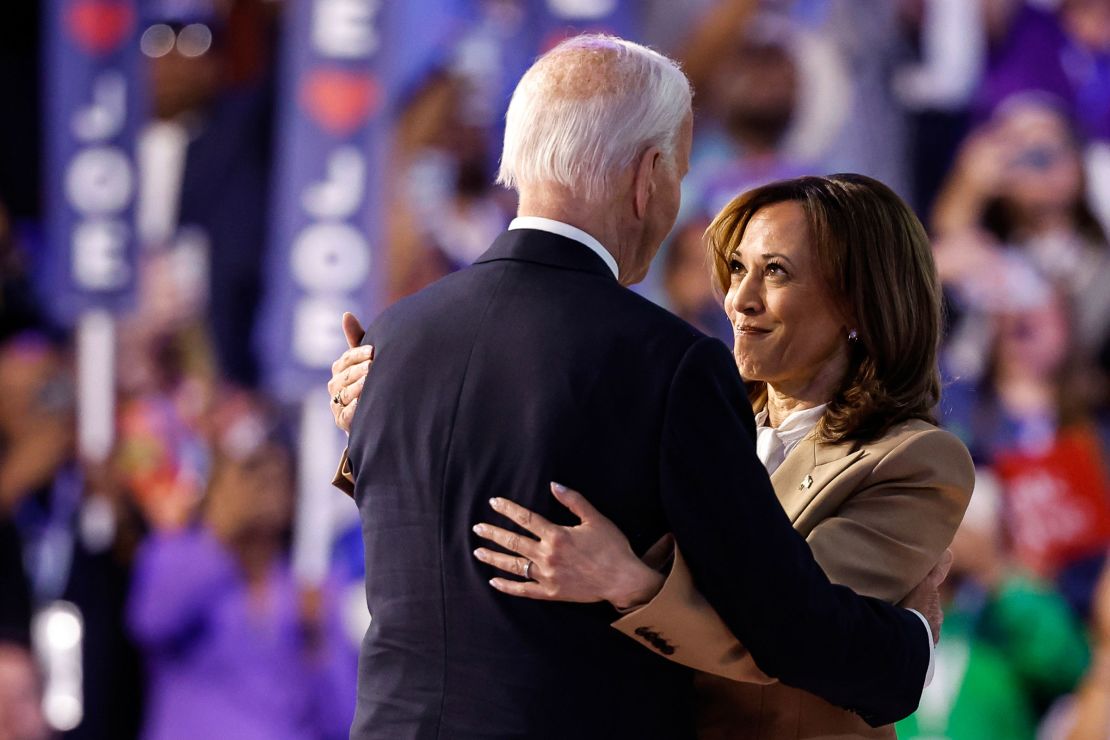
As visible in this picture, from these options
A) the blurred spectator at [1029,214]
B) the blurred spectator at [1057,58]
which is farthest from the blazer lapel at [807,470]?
the blurred spectator at [1057,58]

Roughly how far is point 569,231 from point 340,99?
4.50 m

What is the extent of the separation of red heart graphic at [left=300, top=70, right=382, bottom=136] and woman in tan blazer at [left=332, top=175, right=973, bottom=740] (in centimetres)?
403

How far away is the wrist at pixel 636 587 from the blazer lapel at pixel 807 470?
40cm

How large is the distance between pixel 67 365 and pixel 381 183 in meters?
1.75

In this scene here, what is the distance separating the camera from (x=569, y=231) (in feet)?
5.67

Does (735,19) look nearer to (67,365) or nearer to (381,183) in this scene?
(381,183)

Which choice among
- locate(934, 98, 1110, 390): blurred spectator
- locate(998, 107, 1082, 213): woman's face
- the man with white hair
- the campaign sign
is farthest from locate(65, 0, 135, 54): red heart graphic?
the man with white hair

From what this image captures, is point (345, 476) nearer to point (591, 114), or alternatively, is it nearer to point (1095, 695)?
point (591, 114)

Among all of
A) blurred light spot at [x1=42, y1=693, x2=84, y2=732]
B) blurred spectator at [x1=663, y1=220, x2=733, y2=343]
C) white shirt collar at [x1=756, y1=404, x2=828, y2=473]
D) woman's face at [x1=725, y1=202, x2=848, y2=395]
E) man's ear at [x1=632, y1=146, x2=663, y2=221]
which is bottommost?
blurred light spot at [x1=42, y1=693, x2=84, y2=732]

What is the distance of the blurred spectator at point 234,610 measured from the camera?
19.6ft

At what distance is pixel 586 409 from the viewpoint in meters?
1.60

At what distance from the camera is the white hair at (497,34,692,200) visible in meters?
1.70

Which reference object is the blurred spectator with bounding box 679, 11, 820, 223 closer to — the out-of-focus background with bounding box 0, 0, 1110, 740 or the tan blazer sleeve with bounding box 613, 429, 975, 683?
the out-of-focus background with bounding box 0, 0, 1110, 740

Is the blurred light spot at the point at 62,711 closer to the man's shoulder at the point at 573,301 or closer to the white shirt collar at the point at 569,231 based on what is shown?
the man's shoulder at the point at 573,301
